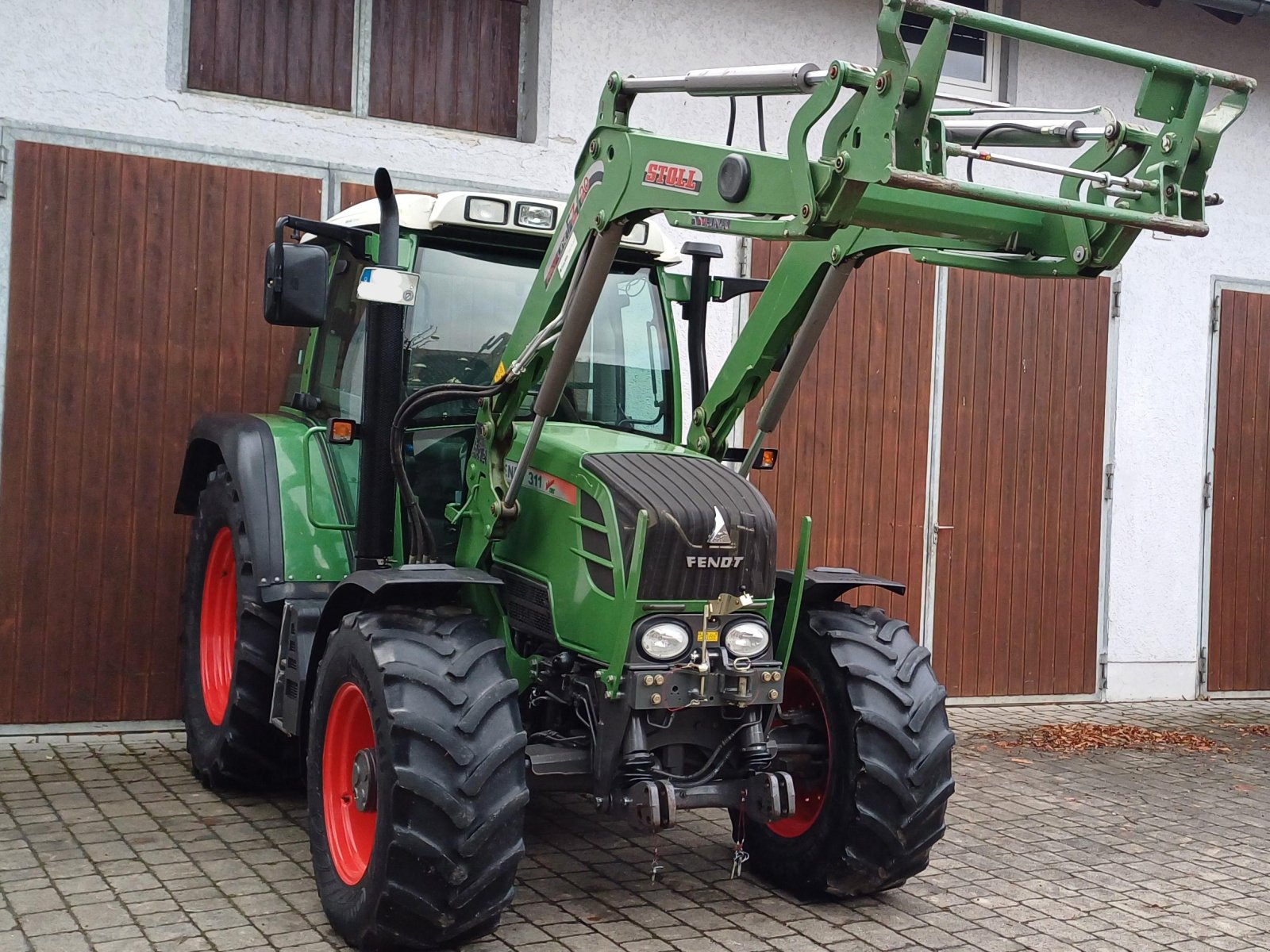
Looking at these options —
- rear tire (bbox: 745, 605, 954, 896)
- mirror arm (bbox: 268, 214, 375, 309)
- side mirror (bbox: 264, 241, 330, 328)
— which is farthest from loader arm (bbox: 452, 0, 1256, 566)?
rear tire (bbox: 745, 605, 954, 896)

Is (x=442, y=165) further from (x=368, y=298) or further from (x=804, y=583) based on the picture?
(x=804, y=583)

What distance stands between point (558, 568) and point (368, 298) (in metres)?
1.11

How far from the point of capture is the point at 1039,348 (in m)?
9.14

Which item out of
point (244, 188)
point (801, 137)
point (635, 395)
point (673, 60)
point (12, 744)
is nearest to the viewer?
point (801, 137)

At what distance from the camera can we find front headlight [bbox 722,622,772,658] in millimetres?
4422

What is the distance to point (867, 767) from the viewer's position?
4.57 meters

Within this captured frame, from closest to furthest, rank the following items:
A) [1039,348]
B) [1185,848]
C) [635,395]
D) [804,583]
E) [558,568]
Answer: [558,568], [804,583], [635,395], [1185,848], [1039,348]

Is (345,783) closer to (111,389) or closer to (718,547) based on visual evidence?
(718,547)

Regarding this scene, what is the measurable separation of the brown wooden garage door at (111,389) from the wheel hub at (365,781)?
301 cm

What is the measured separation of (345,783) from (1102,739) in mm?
5062

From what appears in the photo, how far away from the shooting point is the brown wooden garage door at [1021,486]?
29.2 feet

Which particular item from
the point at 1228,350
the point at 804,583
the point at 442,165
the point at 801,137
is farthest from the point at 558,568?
the point at 1228,350

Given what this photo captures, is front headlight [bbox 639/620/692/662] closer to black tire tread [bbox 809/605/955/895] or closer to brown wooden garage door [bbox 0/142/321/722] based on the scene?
black tire tread [bbox 809/605/955/895]

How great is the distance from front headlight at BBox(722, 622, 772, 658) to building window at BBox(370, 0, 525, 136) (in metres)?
4.22
